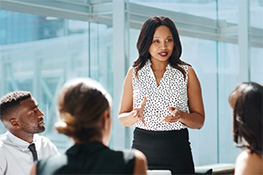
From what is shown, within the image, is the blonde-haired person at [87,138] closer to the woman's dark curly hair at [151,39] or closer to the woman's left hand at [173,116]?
the woman's left hand at [173,116]

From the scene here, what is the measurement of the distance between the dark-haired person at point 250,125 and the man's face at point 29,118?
1.37m

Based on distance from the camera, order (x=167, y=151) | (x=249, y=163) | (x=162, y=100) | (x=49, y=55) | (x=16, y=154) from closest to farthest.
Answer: (x=249, y=163)
(x=16, y=154)
(x=167, y=151)
(x=162, y=100)
(x=49, y=55)

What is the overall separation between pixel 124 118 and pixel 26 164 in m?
0.68

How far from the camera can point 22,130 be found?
8.88 feet

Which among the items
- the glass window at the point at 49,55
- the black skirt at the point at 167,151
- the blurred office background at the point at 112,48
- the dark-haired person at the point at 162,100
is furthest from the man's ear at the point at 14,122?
the blurred office background at the point at 112,48

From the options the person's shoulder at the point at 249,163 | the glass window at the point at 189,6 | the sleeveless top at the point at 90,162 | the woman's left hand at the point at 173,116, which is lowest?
the person's shoulder at the point at 249,163

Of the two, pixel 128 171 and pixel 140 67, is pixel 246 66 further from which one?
pixel 128 171

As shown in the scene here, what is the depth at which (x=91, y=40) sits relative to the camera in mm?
5238

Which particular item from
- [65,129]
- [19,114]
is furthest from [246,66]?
[65,129]

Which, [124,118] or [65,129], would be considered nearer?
[65,129]

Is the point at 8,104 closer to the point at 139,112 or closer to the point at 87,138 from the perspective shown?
the point at 139,112

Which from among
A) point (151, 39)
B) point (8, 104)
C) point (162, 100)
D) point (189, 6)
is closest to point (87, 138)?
point (8, 104)

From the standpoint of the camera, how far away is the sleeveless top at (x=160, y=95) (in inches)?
114

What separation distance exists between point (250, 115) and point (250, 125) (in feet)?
0.13
